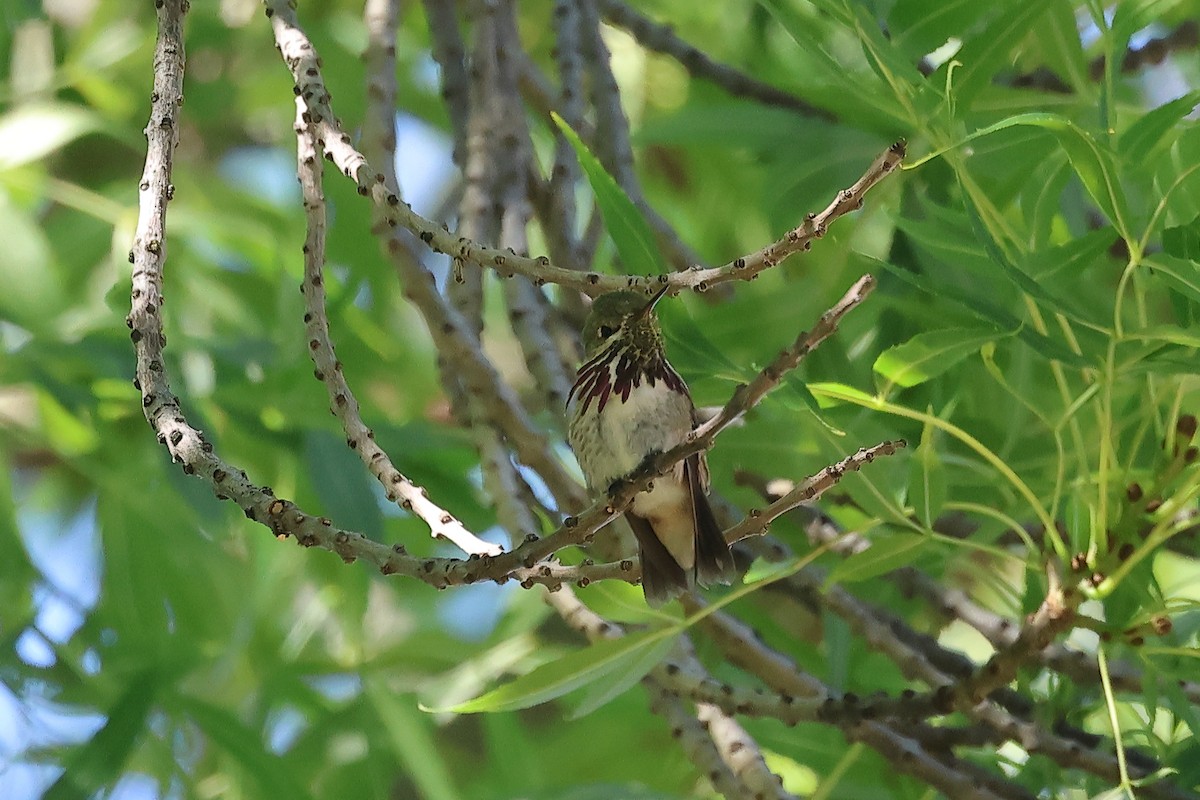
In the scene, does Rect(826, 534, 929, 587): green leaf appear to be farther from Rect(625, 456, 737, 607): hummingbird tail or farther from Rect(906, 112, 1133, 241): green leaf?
Rect(906, 112, 1133, 241): green leaf

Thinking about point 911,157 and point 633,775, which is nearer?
point 911,157

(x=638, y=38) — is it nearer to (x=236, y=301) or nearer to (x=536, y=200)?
(x=536, y=200)

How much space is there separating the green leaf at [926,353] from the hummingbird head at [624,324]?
1.47 feet

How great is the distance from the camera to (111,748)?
2.33 m

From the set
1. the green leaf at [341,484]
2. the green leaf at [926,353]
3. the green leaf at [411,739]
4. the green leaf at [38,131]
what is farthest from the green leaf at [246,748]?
the green leaf at [926,353]

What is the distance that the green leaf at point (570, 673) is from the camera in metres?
1.73

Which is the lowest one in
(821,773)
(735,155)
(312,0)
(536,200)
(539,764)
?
(821,773)

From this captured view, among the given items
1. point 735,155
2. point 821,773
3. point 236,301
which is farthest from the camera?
point 735,155

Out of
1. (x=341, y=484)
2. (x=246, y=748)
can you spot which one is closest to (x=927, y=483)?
(x=341, y=484)

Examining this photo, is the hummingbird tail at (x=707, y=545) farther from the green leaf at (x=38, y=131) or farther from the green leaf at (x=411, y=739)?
the green leaf at (x=38, y=131)

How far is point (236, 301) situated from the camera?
3.28m

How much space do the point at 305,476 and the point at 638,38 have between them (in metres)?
1.14

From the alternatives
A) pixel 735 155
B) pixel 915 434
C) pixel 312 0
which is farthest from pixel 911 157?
pixel 312 0

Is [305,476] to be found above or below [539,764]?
above
